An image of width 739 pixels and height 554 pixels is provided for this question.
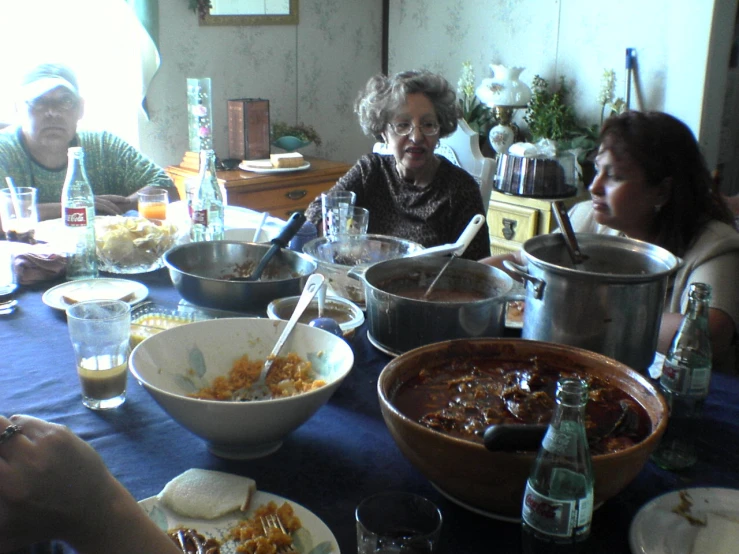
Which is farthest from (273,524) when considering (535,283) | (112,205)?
(112,205)

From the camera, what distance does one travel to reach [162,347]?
1146 millimetres

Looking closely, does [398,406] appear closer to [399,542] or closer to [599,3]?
[399,542]

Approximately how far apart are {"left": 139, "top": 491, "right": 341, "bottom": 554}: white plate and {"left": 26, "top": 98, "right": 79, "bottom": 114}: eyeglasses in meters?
2.28

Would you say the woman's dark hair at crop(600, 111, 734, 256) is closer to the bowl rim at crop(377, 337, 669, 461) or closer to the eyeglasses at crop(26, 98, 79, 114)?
the bowl rim at crop(377, 337, 669, 461)

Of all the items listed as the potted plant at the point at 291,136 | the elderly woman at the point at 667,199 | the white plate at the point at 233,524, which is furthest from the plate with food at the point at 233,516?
the potted plant at the point at 291,136

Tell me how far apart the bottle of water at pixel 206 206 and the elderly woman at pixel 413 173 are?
1.98 ft

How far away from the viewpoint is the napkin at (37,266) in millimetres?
1783

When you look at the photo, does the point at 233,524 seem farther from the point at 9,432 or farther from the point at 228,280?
the point at 228,280

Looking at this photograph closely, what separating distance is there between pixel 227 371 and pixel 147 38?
9.42ft

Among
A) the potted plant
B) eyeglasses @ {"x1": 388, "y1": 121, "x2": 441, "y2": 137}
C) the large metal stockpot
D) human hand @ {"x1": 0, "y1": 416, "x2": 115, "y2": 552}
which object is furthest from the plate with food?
the potted plant

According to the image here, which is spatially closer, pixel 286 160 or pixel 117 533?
pixel 117 533

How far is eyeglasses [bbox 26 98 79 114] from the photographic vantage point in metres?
2.74

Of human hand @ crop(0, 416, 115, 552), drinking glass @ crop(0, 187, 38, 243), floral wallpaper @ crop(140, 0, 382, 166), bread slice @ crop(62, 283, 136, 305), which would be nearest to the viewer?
human hand @ crop(0, 416, 115, 552)

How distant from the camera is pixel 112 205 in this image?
248 centimetres
